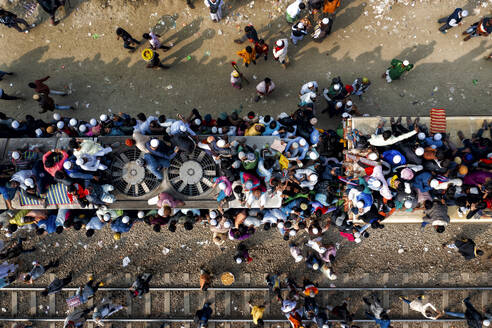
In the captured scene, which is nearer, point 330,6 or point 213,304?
point 330,6

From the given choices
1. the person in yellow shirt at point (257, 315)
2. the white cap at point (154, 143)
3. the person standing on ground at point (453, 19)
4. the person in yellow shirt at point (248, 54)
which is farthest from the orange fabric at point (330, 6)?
the person in yellow shirt at point (257, 315)

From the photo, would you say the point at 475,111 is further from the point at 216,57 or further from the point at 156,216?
the point at 156,216

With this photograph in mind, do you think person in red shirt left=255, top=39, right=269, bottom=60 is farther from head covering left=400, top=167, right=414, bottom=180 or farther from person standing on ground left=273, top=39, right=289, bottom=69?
head covering left=400, top=167, right=414, bottom=180

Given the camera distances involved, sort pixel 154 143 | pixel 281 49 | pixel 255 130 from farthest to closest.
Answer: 1. pixel 281 49
2. pixel 255 130
3. pixel 154 143

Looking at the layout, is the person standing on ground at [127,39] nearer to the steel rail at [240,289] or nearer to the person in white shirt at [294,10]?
the person in white shirt at [294,10]

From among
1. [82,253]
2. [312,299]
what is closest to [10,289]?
[82,253]

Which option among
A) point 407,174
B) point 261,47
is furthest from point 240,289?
point 261,47

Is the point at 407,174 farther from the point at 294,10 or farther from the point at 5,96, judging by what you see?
the point at 5,96
